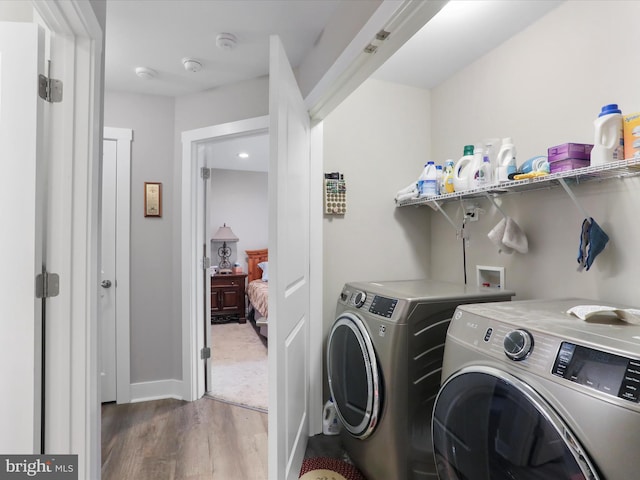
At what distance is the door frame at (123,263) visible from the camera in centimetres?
251

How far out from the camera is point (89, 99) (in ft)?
4.01

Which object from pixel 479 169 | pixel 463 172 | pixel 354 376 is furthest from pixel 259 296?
pixel 479 169

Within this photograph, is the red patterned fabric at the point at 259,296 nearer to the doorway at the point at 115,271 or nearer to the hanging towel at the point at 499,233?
the doorway at the point at 115,271

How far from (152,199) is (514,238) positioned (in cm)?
242

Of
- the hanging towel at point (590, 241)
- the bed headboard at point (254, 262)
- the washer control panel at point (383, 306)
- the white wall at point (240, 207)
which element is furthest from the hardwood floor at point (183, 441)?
the white wall at point (240, 207)

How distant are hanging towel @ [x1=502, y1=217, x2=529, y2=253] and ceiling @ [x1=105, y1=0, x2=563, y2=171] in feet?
3.23

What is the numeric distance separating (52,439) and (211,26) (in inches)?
76.8

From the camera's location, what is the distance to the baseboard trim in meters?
2.54

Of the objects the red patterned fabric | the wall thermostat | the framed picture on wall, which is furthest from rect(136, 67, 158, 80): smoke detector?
the red patterned fabric

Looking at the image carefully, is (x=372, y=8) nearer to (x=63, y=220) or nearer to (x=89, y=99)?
(x=89, y=99)

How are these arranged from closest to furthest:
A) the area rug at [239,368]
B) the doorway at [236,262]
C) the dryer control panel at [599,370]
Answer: the dryer control panel at [599,370]
the area rug at [239,368]
the doorway at [236,262]

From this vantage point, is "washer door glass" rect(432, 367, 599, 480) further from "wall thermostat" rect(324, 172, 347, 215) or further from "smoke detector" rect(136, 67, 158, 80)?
"smoke detector" rect(136, 67, 158, 80)

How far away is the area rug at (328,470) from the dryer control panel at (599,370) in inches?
50.7

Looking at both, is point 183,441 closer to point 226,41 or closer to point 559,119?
point 226,41
